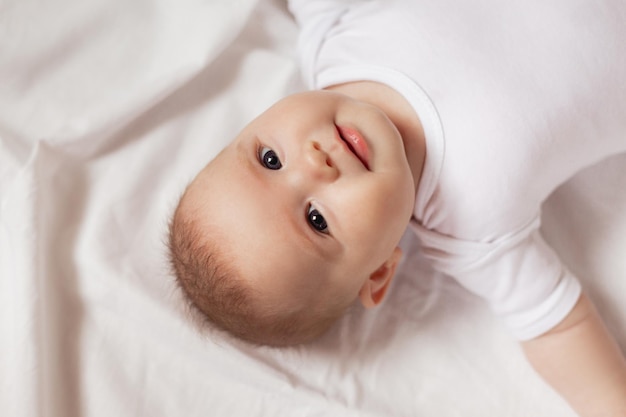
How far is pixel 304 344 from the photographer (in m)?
1.04

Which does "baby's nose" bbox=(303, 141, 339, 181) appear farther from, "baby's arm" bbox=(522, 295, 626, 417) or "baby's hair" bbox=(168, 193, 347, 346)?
"baby's arm" bbox=(522, 295, 626, 417)

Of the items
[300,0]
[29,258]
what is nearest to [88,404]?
[29,258]

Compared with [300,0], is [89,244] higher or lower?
lower

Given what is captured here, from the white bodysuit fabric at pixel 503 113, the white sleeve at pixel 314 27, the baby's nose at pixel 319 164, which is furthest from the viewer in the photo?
the white sleeve at pixel 314 27

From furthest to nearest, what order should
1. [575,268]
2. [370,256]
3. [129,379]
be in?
[575,268], [129,379], [370,256]

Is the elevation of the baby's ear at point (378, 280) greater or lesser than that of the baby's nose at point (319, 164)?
lesser

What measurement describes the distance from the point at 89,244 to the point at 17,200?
0.13m

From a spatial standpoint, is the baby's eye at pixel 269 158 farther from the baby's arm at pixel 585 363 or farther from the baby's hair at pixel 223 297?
the baby's arm at pixel 585 363

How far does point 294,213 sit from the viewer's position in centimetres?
86

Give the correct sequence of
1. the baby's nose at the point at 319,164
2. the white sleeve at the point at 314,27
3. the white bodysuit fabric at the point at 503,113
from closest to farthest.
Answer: the baby's nose at the point at 319,164 < the white bodysuit fabric at the point at 503,113 < the white sleeve at the point at 314,27

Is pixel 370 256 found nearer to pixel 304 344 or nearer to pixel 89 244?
pixel 304 344

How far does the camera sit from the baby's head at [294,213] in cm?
85

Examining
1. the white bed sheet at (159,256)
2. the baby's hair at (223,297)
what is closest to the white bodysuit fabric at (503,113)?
the white bed sheet at (159,256)

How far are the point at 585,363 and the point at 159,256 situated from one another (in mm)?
680
